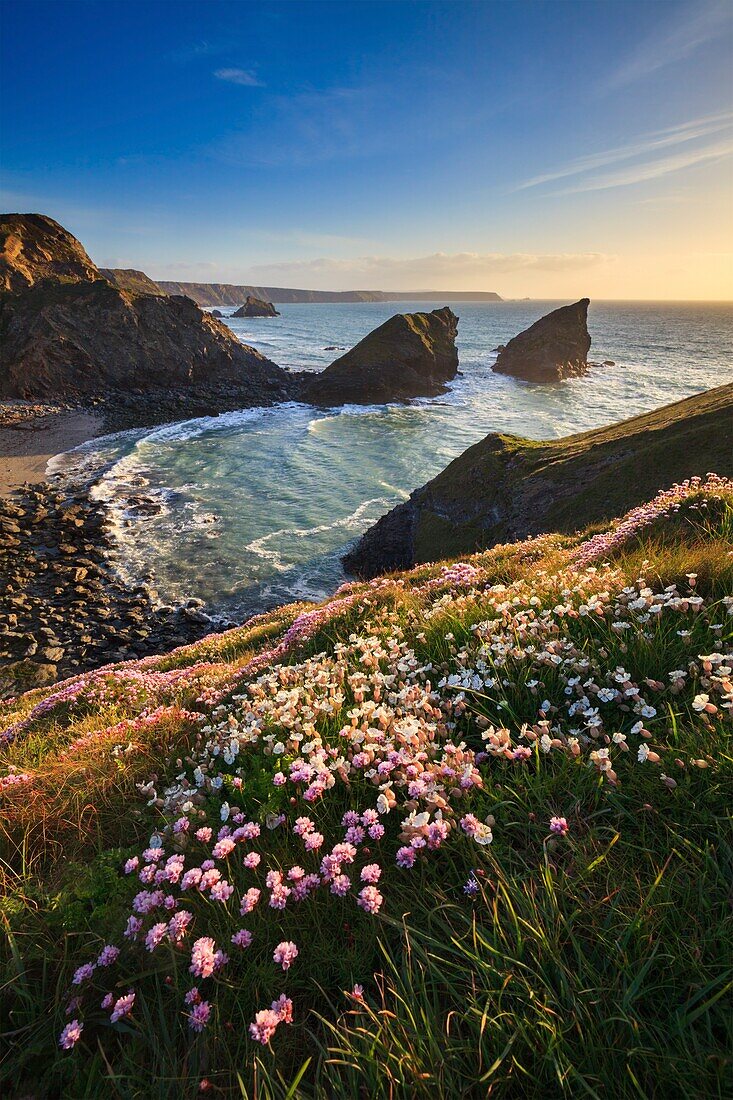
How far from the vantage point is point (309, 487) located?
40.5m

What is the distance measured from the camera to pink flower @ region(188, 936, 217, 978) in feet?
7.04

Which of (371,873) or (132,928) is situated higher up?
(371,873)

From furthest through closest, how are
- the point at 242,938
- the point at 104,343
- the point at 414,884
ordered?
the point at 104,343
the point at 414,884
the point at 242,938

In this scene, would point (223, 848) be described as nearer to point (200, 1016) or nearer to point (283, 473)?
point (200, 1016)

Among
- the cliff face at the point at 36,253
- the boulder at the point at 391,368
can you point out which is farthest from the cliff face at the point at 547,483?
the cliff face at the point at 36,253

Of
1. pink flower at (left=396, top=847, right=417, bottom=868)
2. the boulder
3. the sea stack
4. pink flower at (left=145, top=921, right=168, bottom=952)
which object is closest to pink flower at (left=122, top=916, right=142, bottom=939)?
pink flower at (left=145, top=921, right=168, bottom=952)

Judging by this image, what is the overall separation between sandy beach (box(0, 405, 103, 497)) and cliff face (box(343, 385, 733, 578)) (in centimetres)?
3011

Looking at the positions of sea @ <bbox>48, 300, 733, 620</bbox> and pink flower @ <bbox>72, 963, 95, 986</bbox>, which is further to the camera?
→ sea @ <bbox>48, 300, 733, 620</bbox>

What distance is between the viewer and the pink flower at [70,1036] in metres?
2.03

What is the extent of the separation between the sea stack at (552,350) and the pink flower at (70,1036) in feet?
349

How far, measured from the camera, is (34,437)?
49.5m

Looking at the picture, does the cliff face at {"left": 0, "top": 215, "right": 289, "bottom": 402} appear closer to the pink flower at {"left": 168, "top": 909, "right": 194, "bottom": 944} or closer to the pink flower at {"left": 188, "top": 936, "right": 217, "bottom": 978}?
the pink flower at {"left": 168, "top": 909, "right": 194, "bottom": 944}

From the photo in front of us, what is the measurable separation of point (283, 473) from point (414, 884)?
140ft

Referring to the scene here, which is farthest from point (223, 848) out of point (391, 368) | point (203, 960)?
point (391, 368)
